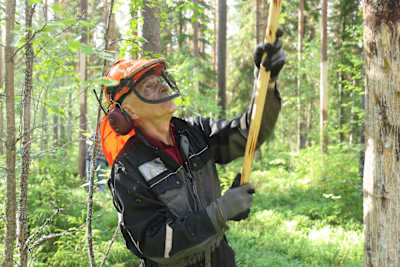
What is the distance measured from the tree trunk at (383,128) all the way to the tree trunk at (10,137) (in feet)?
8.44

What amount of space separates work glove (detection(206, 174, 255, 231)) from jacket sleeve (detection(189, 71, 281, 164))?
402 mm

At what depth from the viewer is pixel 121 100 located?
6.39 feet

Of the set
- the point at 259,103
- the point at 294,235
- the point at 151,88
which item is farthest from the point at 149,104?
the point at 294,235

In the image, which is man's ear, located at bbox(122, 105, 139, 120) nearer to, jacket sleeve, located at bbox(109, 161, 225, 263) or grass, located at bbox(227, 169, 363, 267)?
jacket sleeve, located at bbox(109, 161, 225, 263)

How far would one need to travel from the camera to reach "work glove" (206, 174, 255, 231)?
1.53 meters

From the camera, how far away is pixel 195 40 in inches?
551

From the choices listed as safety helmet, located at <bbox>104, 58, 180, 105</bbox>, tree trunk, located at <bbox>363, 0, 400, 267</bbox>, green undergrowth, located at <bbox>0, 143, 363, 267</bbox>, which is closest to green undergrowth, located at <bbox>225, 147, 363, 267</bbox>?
green undergrowth, located at <bbox>0, 143, 363, 267</bbox>

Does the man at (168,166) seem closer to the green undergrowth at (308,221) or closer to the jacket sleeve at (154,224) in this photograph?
the jacket sleeve at (154,224)

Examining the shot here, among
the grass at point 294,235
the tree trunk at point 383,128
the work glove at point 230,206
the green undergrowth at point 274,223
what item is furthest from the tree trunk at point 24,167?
the grass at point 294,235

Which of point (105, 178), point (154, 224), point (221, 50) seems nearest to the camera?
point (154, 224)

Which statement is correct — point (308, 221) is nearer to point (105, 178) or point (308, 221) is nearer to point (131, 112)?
point (105, 178)

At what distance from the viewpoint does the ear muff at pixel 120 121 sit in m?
1.77

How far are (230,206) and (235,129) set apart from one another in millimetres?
572

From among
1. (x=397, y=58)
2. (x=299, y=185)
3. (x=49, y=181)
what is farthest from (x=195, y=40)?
(x=397, y=58)
